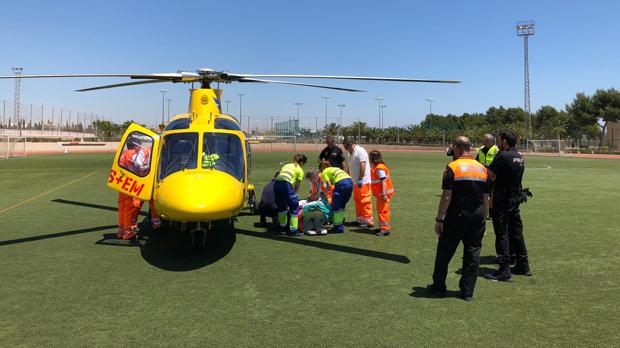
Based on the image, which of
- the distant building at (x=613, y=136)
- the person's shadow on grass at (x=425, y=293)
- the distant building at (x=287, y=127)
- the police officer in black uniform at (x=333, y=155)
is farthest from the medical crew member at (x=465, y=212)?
the distant building at (x=613, y=136)

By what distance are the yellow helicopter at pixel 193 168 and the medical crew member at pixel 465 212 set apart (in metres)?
2.71

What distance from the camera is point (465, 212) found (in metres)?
4.42

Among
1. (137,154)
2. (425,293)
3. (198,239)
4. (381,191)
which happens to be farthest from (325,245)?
(137,154)

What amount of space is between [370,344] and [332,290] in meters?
1.27

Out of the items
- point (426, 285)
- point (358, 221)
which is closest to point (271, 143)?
point (358, 221)

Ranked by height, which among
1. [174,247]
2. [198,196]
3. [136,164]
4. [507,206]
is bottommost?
[174,247]

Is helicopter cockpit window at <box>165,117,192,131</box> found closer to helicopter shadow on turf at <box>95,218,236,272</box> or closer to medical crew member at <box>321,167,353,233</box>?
helicopter shadow on turf at <box>95,218,236,272</box>

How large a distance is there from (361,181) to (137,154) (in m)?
4.05

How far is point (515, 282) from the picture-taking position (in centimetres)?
501

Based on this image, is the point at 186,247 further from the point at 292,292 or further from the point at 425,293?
the point at 425,293

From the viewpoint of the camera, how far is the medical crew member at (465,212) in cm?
441

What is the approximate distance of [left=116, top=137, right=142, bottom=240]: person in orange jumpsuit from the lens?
644cm

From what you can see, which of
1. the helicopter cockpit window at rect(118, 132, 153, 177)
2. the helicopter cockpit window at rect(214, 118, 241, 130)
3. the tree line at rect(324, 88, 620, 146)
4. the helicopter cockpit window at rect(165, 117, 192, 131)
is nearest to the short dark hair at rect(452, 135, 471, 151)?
the helicopter cockpit window at rect(214, 118, 241, 130)

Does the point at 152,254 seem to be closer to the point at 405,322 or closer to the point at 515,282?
the point at 405,322
